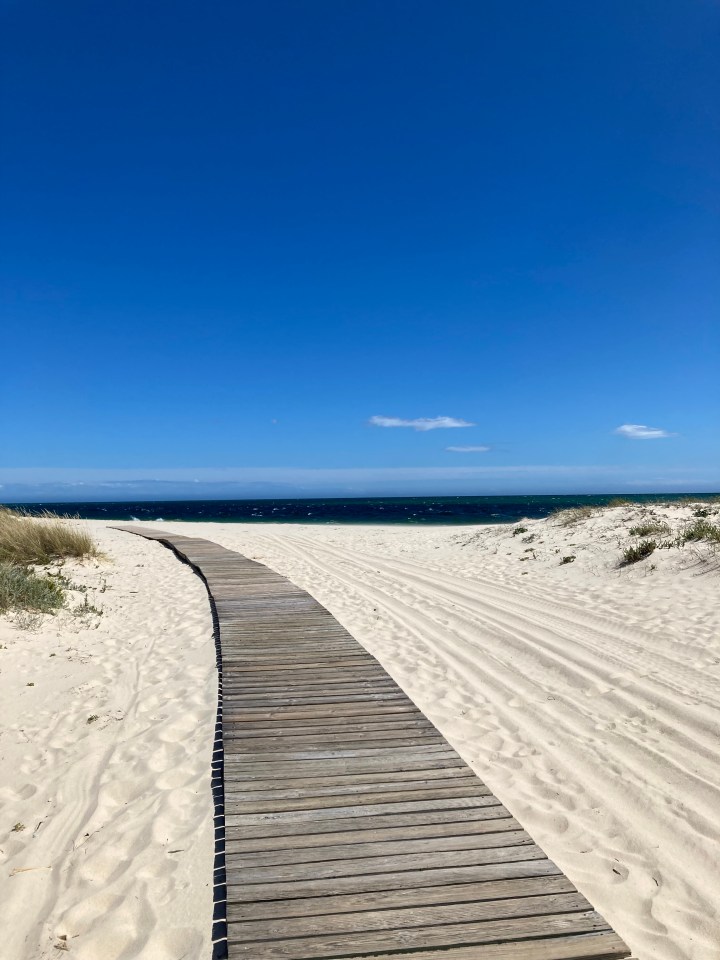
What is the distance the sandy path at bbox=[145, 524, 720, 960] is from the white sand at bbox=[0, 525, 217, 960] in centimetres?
205

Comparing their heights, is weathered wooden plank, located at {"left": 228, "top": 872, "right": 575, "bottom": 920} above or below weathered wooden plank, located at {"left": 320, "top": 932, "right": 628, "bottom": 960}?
above

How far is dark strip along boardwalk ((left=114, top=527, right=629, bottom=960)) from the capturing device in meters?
2.39

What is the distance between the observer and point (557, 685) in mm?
5699

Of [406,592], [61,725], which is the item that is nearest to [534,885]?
[61,725]

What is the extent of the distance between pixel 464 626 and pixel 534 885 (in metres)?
5.34

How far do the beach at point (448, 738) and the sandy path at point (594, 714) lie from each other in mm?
17

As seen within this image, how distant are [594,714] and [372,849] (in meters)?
2.95

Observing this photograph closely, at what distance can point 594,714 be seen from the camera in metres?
5.01

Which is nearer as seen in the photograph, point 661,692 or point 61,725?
point 61,725

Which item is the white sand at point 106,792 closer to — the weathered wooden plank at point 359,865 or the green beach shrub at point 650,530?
the weathered wooden plank at point 359,865

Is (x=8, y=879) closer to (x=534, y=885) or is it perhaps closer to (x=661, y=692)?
(x=534, y=885)

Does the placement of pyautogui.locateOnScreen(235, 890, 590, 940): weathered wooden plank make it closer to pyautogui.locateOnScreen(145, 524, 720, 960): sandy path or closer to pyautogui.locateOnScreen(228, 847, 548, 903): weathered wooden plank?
pyautogui.locateOnScreen(228, 847, 548, 903): weathered wooden plank

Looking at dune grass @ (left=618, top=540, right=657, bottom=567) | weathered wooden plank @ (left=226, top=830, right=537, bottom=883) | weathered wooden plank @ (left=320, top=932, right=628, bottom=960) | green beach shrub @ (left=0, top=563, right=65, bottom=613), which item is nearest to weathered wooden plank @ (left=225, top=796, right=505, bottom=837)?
weathered wooden plank @ (left=226, top=830, right=537, bottom=883)

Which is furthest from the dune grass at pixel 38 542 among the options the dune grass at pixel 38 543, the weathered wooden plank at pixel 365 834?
the weathered wooden plank at pixel 365 834
